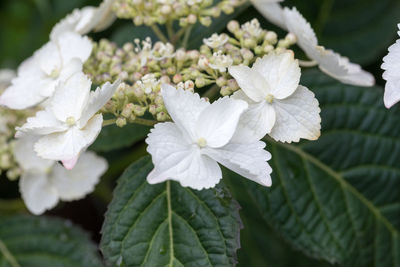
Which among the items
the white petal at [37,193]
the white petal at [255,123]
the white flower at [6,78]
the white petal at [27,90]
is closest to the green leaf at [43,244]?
the white petal at [37,193]

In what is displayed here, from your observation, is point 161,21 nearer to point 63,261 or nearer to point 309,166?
point 309,166

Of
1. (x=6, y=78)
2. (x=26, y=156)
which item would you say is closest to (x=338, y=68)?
(x=26, y=156)

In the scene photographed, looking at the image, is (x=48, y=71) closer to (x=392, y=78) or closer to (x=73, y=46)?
(x=73, y=46)

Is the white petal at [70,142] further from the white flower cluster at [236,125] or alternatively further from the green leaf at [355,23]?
the green leaf at [355,23]

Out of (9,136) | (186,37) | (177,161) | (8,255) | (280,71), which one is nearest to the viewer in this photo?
(177,161)

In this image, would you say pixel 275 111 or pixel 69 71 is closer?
pixel 275 111

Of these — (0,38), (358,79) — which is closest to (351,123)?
(358,79)
